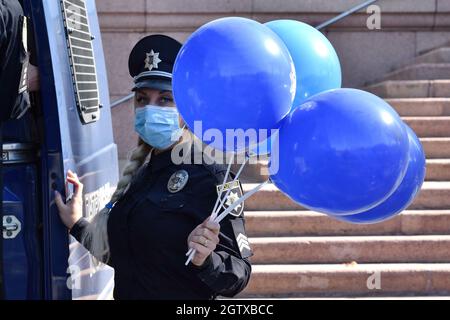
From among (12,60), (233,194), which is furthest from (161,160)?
(12,60)

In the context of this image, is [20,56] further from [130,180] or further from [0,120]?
[130,180]

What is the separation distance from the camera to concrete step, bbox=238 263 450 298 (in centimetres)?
575

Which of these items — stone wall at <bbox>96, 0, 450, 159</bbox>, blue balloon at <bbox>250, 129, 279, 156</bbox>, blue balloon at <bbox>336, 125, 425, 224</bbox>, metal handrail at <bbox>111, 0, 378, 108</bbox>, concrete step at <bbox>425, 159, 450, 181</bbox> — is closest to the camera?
blue balloon at <bbox>250, 129, 279, 156</bbox>

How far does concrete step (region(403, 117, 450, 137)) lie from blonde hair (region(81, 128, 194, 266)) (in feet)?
16.1

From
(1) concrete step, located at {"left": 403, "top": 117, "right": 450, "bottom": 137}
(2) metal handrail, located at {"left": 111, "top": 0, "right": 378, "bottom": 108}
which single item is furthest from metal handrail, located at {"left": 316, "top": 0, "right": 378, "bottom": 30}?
(1) concrete step, located at {"left": 403, "top": 117, "right": 450, "bottom": 137}

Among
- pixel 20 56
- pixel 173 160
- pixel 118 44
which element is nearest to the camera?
pixel 20 56

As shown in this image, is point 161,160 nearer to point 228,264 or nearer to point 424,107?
point 228,264

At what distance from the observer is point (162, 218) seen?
2564 millimetres

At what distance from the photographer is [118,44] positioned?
27.9ft

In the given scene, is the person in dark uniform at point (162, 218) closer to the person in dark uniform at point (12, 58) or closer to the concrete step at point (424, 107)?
the person in dark uniform at point (12, 58)

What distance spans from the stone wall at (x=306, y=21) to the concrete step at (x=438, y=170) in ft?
7.08

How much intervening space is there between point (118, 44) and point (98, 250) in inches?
238

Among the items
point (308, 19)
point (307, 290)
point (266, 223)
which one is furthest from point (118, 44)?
point (307, 290)

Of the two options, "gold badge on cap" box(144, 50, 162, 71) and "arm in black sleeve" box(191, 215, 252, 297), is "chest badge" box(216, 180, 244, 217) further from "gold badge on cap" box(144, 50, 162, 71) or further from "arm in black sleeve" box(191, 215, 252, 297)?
"gold badge on cap" box(144, 50, 162, 71)
